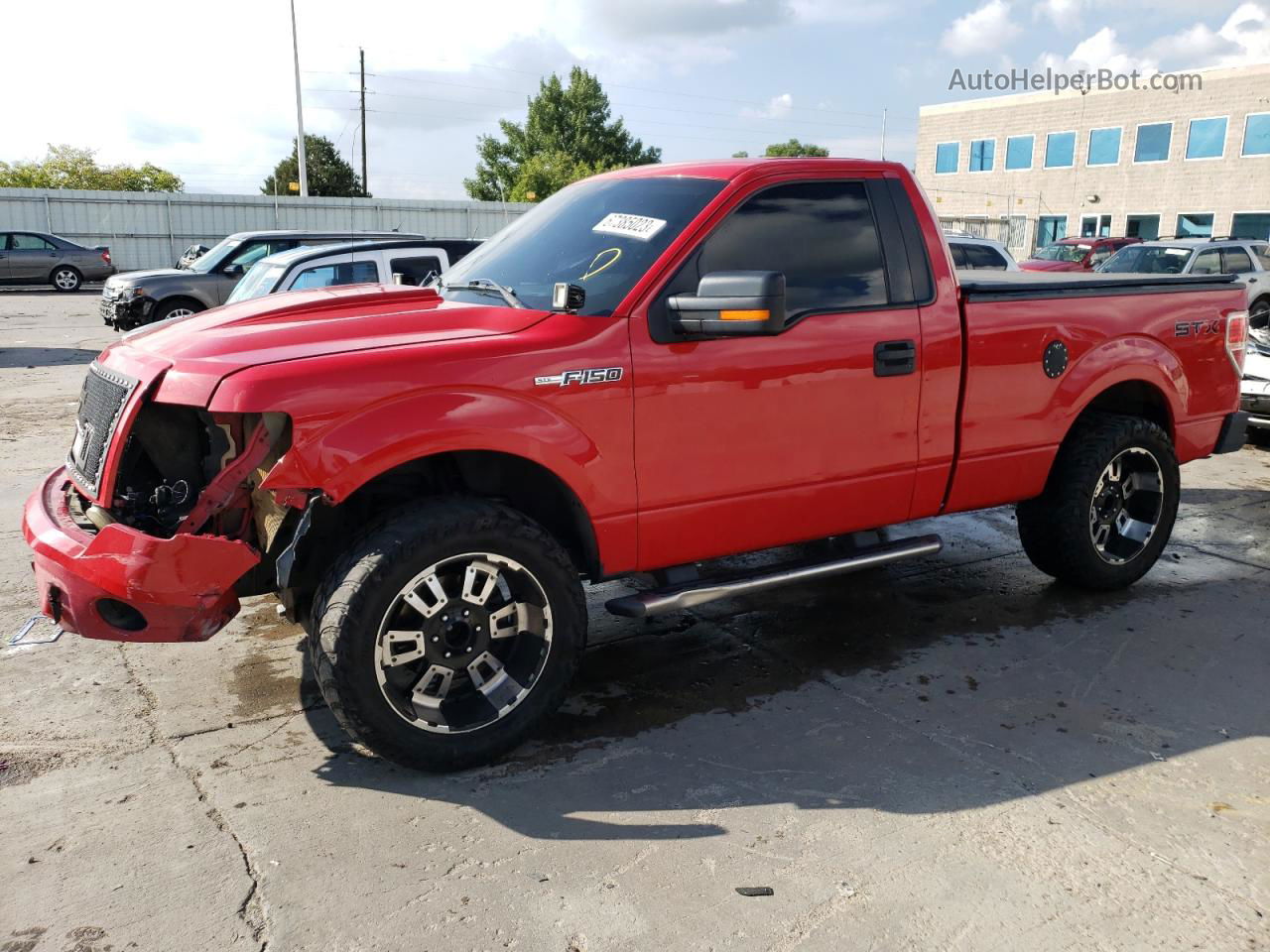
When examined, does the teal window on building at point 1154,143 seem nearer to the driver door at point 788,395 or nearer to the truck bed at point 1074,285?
the truck bed at point 1074,285

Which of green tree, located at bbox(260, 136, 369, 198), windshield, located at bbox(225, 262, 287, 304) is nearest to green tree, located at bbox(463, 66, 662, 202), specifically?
green tree, located at bbox(260, 136, 369, 198)

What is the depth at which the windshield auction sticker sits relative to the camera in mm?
3850

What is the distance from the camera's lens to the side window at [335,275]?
29.9ft

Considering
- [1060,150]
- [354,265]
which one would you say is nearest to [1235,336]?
[354,265]

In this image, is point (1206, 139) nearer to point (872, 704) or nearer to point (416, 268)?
point (416, 268)

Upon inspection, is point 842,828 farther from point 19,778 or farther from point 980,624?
point 19,778

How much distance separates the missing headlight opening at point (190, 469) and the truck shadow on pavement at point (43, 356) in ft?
37.0

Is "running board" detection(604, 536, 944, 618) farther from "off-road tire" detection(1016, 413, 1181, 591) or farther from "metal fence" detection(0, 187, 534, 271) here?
"metal fence" detection(0, 187, 534, 271)

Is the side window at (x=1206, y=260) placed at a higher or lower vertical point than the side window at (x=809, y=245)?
higher

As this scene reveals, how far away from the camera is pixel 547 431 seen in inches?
135

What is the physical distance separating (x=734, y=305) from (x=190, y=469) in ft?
6.24

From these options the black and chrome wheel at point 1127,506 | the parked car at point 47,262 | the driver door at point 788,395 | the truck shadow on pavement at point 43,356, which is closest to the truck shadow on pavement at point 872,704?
the black and chrome wheel at point 1127,506

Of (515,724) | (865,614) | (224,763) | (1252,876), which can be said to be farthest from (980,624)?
(224,763)

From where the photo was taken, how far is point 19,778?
3381 millimetres
